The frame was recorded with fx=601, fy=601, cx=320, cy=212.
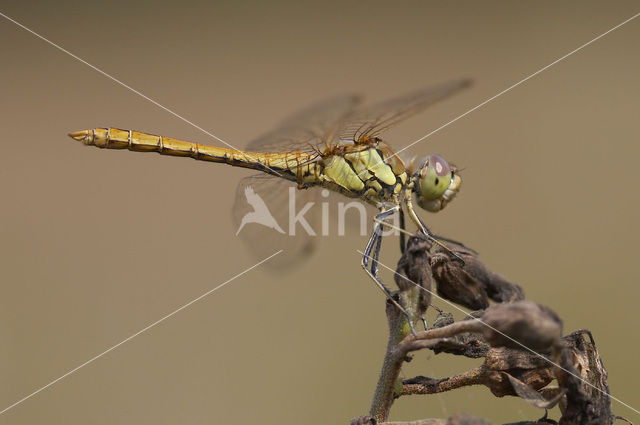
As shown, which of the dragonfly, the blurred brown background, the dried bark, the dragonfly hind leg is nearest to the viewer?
the dried bark

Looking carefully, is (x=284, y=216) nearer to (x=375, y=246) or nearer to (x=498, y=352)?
(x=375, y=246)

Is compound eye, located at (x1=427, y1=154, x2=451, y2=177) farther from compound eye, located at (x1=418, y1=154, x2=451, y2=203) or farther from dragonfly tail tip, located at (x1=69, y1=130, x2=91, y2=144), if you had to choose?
dragonfly tail tip, located at (x1=69, y1=130, x2=91, y2=144)

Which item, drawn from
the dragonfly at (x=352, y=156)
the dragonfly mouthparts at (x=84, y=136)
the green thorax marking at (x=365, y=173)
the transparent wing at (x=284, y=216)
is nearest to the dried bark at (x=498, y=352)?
the dragonfly at (x=352, y=156)

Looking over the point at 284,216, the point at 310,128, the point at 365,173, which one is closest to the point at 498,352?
the point at 365,173

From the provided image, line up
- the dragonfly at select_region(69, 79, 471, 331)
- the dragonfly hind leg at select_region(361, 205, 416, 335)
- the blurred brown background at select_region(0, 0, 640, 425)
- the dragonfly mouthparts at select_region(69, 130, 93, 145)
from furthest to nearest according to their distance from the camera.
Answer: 1. the blurred brown background at select_region(0, 0, 640, 425)
2. the dragonfly mouthparts at select_region(69, 130, 93, 145)
3. the dragonfly at select_region(69, 79, 471, 331)
4. the dragonfly hind leg at select_region(361, 205, 416, 335)

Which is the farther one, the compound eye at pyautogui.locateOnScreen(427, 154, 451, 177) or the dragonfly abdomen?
the dragonfly abdomen

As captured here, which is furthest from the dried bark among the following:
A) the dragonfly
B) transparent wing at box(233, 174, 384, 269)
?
transparent wing at box(233, 174, 384, 269)
